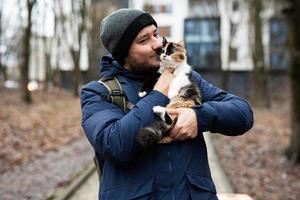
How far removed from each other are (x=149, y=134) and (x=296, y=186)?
7.47m

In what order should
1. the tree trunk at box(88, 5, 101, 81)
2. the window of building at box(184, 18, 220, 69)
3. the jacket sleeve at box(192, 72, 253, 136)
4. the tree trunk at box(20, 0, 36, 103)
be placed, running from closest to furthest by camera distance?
the jacket sleeve at box(192, 72, 253, 136) → the tree trunk at box(20, 0, 36, 103) → the tree trunk at box(88, 5, 101, 81) → the window of building at box(184, 18, 220, 69)

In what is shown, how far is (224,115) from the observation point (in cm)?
275

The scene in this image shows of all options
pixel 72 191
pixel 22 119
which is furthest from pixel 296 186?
pixel 22 119

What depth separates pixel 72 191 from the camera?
8297mm

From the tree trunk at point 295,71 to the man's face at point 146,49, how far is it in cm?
817

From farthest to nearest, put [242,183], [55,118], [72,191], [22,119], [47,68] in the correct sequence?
[47,68] → [55,118] → [22,119] → [242,183] → [72,191]

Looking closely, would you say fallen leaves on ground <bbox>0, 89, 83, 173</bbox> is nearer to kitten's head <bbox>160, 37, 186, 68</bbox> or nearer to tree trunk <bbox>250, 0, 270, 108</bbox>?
kitten's head <bbox>160, 37, 186, 68</bbox>

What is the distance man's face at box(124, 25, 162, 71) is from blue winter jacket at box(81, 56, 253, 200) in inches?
6.4

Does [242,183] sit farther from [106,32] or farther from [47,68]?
[47,68]

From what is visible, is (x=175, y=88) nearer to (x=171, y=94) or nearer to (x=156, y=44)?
(x=171, y=94)

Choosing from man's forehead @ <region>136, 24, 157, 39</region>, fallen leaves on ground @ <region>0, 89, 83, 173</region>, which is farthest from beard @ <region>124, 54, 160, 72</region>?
fallen leaves on ground @ <region>0, 89, 83, 173</region>

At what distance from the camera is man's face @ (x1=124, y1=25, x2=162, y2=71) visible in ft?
9.30

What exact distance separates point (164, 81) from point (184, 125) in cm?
30

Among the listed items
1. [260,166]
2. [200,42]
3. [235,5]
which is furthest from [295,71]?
[200,42]
